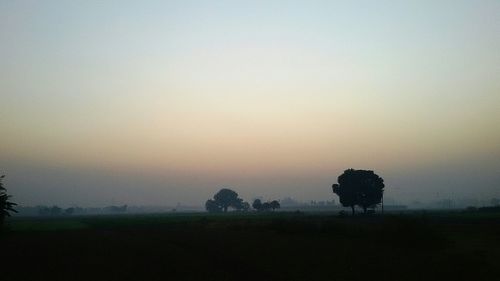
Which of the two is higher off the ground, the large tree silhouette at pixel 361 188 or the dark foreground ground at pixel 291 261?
the large tree silhouette at pixel 361 188

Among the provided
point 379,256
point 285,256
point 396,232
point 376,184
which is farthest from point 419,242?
point 376,184

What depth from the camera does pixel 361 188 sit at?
94.1 metres

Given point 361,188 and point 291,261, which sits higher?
point 361,188

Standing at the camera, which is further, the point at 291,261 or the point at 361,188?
the point at 361,188

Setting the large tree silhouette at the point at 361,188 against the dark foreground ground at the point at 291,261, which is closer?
the dark foreground ground at the point at 291,261

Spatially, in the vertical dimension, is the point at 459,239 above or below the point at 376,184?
below

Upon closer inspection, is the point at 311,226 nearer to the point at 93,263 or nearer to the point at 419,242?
the point at 419,242

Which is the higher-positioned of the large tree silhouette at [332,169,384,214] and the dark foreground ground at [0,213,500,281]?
the large tree silhouette at [332,169,384,214]

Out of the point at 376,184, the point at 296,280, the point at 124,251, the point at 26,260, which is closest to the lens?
the point at 296,280

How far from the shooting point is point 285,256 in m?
26.5

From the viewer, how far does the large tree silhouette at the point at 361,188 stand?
9394 cm

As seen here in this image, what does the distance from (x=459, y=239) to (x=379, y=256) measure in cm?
1263

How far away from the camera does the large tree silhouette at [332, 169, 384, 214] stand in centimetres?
9394

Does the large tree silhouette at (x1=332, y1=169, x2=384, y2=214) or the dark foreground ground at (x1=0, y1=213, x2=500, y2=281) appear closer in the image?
the dark foreground ground at (x1=0, y1=213, x2=500, y2=281)
